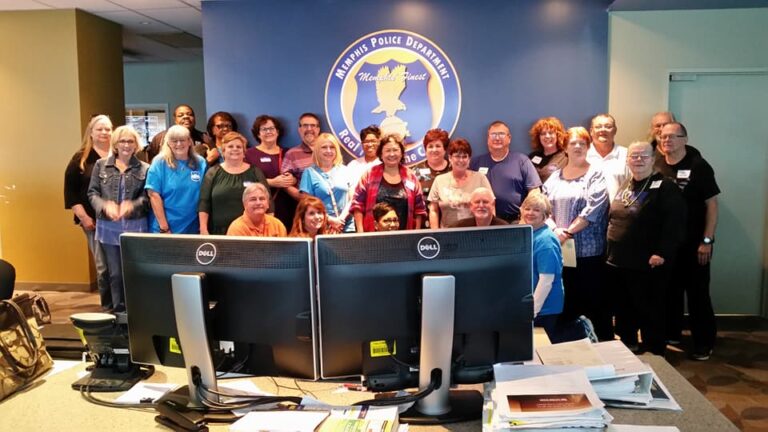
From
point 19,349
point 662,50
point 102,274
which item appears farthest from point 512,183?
point 19,349

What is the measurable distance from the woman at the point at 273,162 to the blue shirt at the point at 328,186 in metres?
0.29

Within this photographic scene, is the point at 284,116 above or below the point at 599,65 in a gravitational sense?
below

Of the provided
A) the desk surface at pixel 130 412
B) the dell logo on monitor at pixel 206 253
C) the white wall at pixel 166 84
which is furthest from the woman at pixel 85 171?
the white wall at pixel 166 84

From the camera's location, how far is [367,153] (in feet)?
14.6

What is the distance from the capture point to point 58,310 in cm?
504

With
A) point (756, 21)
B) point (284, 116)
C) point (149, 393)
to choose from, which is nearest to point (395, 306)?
point (149, 393)

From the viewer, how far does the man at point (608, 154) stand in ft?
12.8

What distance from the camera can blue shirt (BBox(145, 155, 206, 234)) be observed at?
3928mm

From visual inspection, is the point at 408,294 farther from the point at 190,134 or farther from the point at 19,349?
the point at 190,134

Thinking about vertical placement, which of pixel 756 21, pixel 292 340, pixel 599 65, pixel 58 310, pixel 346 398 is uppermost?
pixel 756 21

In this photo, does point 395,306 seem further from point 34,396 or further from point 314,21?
point 314,21

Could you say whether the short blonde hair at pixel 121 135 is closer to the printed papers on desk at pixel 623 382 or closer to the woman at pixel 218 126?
the woman at pixel 218 126

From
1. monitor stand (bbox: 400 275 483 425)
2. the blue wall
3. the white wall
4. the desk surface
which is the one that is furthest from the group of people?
the white wall

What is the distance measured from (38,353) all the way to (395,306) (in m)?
1.21
